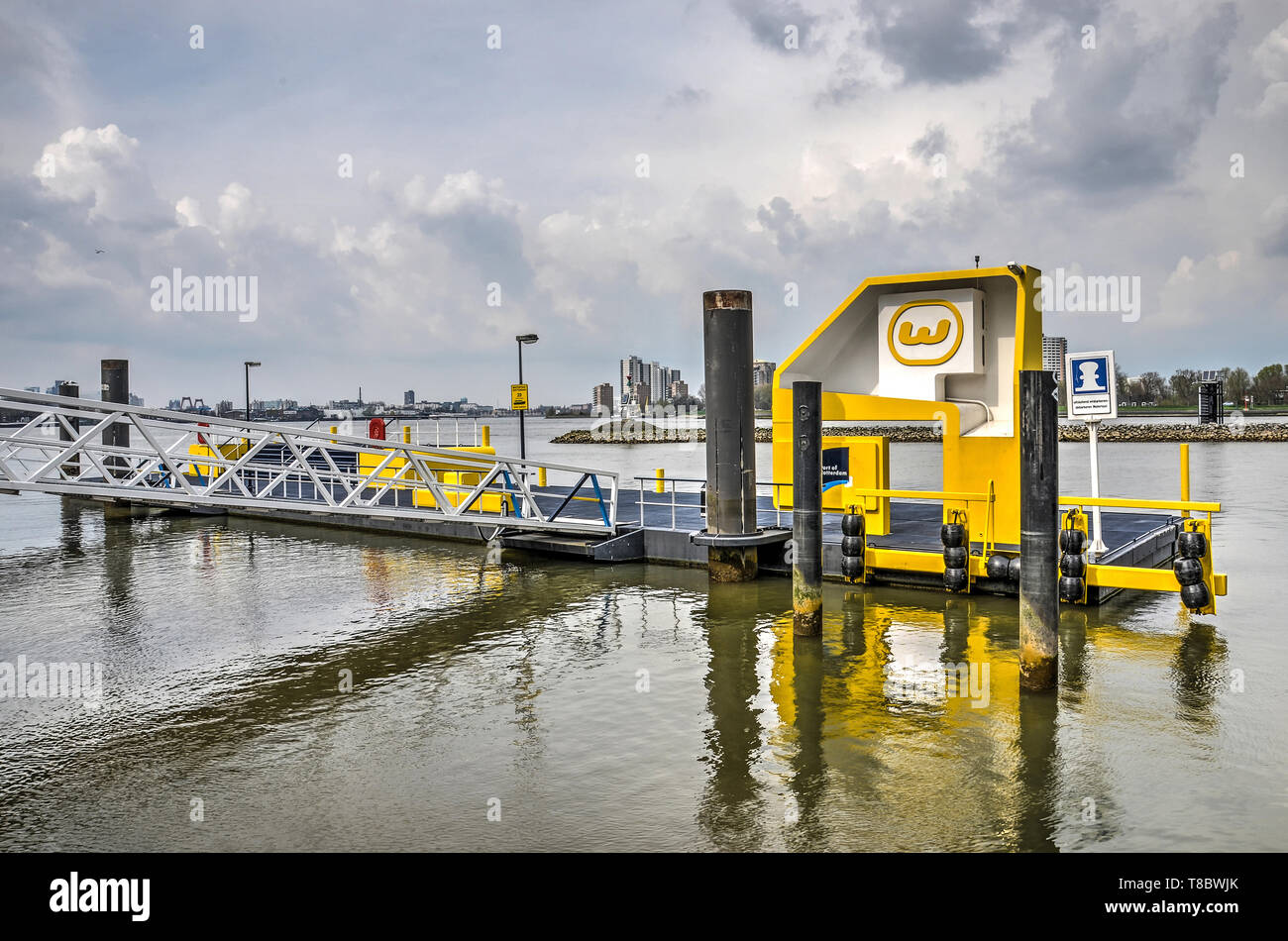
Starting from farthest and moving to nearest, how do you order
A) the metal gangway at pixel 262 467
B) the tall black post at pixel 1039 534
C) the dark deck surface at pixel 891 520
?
the dark deck surface at pixel 891 520, the metal gangway at pixel 262 467, the tall black post at pixel 1039 534

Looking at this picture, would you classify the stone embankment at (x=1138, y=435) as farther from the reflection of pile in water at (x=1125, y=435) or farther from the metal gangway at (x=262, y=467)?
the metal gangway at (x=262, y=467)

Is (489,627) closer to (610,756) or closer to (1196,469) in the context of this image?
(610,756)

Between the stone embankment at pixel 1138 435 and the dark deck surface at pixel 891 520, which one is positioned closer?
the dark deck surface at pixel 891 520

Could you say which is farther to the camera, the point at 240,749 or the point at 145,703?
the point at 145,703

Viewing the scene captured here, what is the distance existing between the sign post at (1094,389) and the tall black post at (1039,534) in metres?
5.70

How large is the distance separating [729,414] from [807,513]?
4.00m

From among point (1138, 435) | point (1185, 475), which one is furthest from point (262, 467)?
point (1138, 435)

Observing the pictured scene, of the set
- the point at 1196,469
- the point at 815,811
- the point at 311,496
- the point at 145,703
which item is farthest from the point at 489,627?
the point at 1196,469

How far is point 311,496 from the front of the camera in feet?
94.6

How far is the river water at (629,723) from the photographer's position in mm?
7066

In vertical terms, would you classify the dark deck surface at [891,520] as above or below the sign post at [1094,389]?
below

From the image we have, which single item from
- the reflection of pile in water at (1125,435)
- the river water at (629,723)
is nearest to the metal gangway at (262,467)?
the river water at (629,723)

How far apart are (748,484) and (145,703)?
A: 10.3 metres
